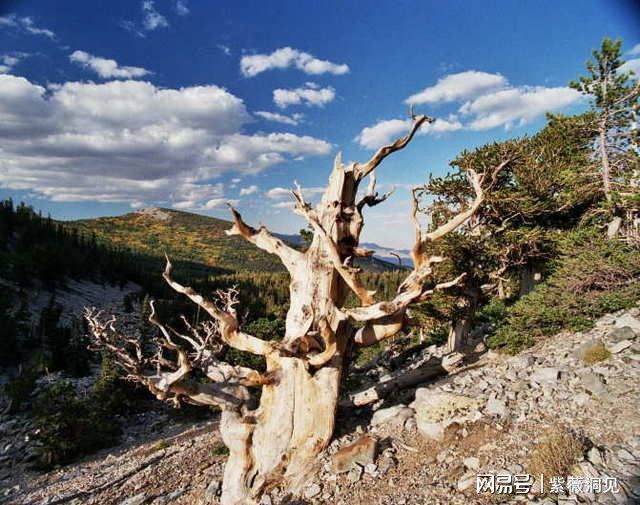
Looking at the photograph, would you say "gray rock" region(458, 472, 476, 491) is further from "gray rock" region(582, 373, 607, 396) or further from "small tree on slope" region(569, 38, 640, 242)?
"small tree on slope" region(569, 38, 640, 242)

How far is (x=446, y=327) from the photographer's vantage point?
1873 centimetres

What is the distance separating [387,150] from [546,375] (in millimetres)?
5635

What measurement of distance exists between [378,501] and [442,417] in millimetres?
2006

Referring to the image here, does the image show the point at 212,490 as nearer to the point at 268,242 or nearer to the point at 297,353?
the point at 297,353

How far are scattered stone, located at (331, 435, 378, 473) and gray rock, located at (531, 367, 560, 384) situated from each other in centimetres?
364

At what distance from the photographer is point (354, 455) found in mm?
6113

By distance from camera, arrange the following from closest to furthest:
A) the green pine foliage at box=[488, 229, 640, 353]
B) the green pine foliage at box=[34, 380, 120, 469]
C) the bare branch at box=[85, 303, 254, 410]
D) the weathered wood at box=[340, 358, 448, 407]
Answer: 1. the bare branch at box=[85, 303, 254, 410]
2. the weathered wood at box=[340, 358, 448, 407]
3. the green pine foliage at box=[488, 229, 640, 353]
4. the green pine foliage at box=[34, 380, 120, 469]

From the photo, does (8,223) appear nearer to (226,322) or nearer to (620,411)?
(226,322)

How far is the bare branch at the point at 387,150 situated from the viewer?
6.57 m

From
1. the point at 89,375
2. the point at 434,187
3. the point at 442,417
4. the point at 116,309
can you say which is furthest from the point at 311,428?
the point at 116,309

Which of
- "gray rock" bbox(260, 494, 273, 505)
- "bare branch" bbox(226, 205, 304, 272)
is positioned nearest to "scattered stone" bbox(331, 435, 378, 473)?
"gray rock" bbox(260, 494, 273, 505)

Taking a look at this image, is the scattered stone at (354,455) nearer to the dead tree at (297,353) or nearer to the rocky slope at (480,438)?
the rocky slope at (480,438)

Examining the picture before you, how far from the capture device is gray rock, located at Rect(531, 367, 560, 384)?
6.98 metres

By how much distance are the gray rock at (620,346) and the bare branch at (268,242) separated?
6943 mm
